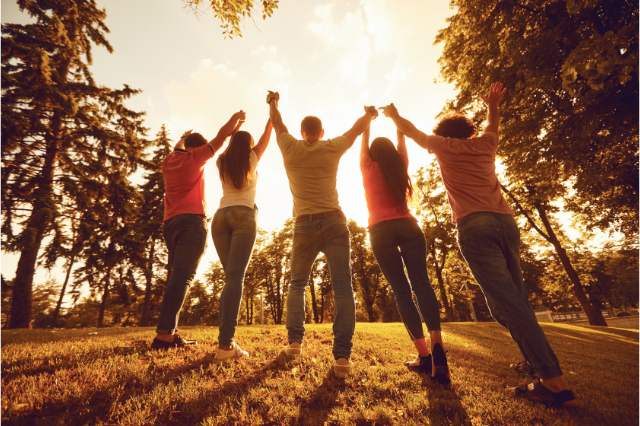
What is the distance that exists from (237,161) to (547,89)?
9308 millimetres

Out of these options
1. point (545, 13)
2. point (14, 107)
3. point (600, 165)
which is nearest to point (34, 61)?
point (14, 107)

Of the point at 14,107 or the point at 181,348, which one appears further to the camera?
the point at 14,107

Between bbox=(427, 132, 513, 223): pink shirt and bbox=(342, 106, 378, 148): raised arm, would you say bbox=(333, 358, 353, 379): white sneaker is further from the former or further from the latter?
bbox=(342, 106, 378, 148): raised arm

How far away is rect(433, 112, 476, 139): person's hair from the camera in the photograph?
3256 millimetres

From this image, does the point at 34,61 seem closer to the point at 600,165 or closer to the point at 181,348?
the point at 181,348

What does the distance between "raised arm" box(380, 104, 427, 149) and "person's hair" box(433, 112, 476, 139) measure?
373mm

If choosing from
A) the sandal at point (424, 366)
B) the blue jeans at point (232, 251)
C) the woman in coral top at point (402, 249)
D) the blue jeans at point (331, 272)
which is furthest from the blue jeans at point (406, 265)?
the blue jeans at point (232, 251)

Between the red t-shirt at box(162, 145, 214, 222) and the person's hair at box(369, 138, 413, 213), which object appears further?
the red t-shirt at box(162, 145, 214, 222)

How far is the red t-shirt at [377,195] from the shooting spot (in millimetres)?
3414

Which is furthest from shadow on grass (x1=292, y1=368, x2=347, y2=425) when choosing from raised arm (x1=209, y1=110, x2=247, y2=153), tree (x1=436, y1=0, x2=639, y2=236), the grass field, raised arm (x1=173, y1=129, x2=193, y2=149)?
tree (x1=436, y1=0, x2=639, y2=236)

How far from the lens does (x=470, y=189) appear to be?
2871 mm

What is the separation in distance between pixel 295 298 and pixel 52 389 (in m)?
2.24

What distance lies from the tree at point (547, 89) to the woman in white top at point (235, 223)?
7.76 meters

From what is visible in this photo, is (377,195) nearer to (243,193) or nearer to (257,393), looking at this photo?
(243,193)
